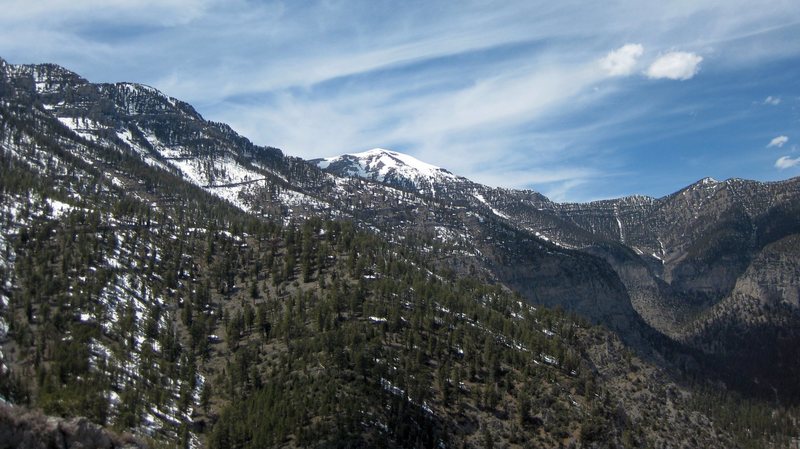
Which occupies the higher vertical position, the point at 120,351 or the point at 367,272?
the point at 367,272

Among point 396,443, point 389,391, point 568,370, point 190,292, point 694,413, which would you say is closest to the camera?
point 396,443

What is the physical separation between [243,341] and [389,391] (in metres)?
39.0

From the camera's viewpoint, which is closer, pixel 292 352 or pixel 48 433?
pixel 48 433

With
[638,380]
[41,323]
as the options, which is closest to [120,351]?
[41,323]

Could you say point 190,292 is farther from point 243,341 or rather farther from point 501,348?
point 501,348

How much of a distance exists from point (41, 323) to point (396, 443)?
248 ft

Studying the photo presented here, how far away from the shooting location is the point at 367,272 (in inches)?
6693

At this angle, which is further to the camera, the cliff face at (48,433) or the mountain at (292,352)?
the mountain at (292,352)

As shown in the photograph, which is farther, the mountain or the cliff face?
the mountain

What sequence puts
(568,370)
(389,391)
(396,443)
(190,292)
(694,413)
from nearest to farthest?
1. (396,443)
2. (389,391)
3. (568,370)
4. (190,292)
5. (694,413)

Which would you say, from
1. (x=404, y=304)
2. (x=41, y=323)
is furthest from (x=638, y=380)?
(x=41, y=323)

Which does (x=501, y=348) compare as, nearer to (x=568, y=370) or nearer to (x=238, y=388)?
(x=568, y=370)

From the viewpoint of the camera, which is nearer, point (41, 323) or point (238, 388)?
point (238, 388)

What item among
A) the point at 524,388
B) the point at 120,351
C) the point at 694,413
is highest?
the point at 120,351
